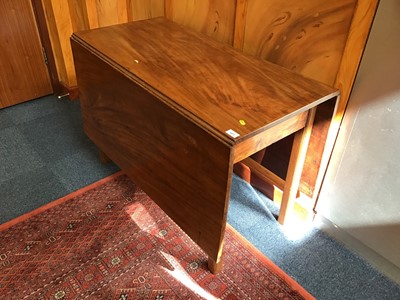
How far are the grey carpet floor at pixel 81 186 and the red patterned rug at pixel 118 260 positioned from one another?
87mm

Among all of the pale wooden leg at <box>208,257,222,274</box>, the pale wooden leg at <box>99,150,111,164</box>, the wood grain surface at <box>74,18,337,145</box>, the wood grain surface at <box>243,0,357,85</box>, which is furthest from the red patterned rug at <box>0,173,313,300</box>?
the wood grain surface at <box>243,0,357,85</box>

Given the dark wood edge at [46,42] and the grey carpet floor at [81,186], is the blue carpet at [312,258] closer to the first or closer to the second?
the grey carpet floor at [81,186]

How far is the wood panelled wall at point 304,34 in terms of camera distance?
3.76 ft

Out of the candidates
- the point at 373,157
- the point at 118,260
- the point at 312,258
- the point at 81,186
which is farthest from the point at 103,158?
the point at 373,157

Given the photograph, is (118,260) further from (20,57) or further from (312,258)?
(20,57)

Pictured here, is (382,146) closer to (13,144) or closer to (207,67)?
(207,67)

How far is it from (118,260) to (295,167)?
783 millimetres

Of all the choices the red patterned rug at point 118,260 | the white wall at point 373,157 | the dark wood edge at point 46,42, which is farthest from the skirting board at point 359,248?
the dark wood edge at point 46,42

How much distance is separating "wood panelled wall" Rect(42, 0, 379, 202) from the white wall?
0.12 ft

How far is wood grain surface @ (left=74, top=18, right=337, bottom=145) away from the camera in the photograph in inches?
41.5

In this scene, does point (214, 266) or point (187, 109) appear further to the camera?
point (214, 266)

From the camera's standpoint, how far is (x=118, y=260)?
1.40 meters

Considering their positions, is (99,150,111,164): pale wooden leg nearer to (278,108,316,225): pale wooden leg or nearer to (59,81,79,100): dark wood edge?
(59,81,79,100): dark wood edge

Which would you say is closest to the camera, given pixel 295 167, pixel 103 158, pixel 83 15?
pixel 295 167
